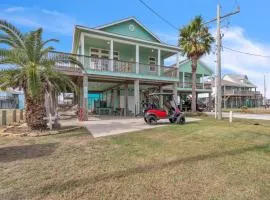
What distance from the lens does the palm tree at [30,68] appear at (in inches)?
404

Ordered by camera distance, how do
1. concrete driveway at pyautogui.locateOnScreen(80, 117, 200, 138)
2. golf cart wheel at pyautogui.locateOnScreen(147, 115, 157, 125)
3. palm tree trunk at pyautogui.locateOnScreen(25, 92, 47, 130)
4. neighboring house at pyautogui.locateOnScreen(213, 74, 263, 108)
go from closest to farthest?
concrete driveway at pyautogui.locateOnScreen(80, 117, 200, 138), palm tree trunk at pyautogui.locateOnScreen(25, 92, 47, 130), golf cart wheel at pyautogui.locateOnScreen(147, 115, 157, 125), neighboring house at pyautogui.locateOnScreen(213, 74, 263, 108)

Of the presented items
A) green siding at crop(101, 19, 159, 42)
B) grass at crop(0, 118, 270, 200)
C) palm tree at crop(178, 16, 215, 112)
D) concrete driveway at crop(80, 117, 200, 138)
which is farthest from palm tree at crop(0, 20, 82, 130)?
palm tree at crop(178, 16, 215, 112)

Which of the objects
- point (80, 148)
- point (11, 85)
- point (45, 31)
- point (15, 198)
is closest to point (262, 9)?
point (45, 31)

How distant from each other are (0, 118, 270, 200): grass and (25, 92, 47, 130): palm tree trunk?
2732mm

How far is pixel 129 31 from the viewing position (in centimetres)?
2061

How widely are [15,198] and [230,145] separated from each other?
20.5ft

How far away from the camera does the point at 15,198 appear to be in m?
3.69

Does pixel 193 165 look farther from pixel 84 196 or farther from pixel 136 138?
pixel 136 138

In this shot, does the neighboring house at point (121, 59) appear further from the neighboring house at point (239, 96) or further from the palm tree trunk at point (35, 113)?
the neighboring house at point (239, 96)

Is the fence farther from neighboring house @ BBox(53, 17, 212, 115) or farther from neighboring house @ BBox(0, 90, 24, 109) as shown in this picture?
neighboring house @ BBox(0, 90, 24, 109)

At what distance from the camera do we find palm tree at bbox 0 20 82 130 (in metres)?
10.3

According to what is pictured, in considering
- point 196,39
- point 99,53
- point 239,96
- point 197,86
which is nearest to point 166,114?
point 99,53

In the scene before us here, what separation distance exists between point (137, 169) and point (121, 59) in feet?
56.7

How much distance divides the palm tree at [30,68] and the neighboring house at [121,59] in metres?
3.49
